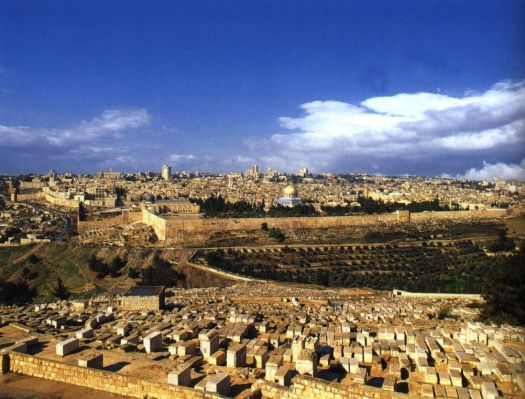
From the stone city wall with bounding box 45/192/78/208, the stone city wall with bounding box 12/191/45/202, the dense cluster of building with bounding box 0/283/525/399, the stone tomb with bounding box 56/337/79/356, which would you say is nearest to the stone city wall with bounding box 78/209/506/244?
the stone city wall with bounding box 45/192/78/208

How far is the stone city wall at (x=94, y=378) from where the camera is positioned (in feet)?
18.6

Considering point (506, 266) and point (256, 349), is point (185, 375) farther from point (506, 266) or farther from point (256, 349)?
point (506, 266)

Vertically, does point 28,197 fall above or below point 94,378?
above

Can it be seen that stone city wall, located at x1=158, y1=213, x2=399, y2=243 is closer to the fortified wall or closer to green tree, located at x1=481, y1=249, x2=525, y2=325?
the fortified wall

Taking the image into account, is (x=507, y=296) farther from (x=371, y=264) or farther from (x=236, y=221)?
(x=236, y=221)

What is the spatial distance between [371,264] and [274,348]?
23.9 meters

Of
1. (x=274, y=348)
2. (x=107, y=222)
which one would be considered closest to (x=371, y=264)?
(x=274, y=348)

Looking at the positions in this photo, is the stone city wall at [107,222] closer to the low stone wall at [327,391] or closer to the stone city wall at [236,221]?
the stone city wall at [236,221]

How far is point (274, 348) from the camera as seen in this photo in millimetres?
8500

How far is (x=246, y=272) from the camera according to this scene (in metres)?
29.6

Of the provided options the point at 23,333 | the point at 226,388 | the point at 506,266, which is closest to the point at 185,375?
the point at 226,388

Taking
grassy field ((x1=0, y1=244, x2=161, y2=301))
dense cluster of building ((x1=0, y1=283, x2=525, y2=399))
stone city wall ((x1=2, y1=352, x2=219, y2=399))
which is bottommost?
grassy field ((x1=0, y1=244, x2=161, y2=301))

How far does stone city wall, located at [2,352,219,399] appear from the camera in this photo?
5.66m

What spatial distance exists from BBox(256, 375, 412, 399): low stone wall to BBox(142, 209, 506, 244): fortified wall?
1361 inches
